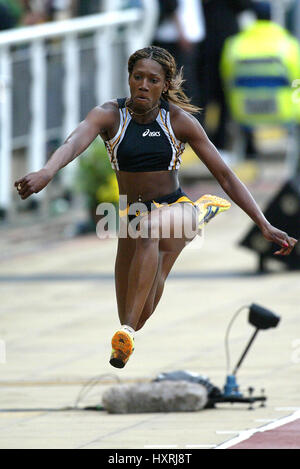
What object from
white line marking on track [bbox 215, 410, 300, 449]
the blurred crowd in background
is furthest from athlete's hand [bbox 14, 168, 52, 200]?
the blurred crowd in background

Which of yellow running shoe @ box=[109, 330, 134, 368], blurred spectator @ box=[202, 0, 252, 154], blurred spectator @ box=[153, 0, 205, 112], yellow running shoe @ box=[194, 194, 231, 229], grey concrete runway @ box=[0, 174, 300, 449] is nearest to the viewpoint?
yellow running shoe @ box=[109, 330, 134, 368]

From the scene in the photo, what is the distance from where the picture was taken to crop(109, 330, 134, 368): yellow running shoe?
31.4 feet

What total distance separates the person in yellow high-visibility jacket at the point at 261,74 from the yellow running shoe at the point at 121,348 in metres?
19.1

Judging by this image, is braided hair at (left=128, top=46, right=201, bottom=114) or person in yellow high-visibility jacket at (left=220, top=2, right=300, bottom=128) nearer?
braided hair at (left=128, top=46, right=201, bottom=114)

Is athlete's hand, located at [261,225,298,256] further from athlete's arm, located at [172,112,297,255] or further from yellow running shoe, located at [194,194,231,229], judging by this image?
yellow running shoe, located at [194,194,231,229]

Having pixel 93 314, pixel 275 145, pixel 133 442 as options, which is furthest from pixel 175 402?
pixel 275 145

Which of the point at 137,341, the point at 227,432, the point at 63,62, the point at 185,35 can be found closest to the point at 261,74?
the point at 185,35

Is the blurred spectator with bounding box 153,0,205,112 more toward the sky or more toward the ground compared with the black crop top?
more toward the sky

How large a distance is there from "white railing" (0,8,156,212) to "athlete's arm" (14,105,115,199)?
43.4 feet

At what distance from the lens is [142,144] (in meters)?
9.96

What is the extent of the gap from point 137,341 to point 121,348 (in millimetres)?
8027

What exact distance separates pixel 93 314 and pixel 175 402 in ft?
21.6

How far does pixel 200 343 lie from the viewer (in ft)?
56.5

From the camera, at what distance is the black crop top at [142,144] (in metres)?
9.98
